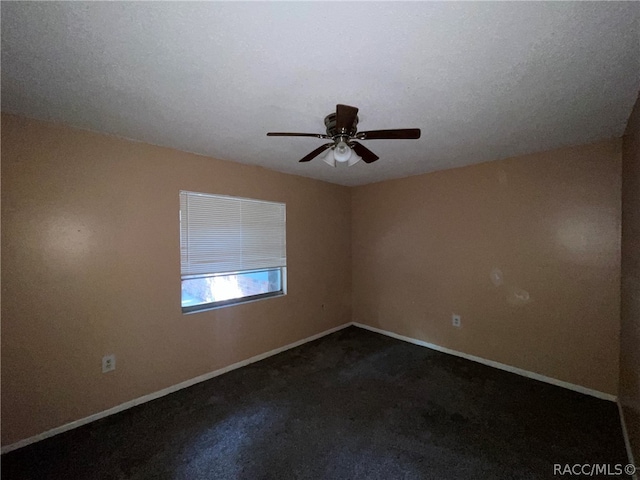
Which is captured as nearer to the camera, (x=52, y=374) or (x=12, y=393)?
(x=12, y=393)

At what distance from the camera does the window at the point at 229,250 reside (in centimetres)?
268

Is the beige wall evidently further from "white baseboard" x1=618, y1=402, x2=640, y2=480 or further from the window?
"white baseboard" x1=618, y1=402, x2=640, y2=480

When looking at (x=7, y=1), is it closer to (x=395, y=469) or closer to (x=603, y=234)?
(x=395, y=469)

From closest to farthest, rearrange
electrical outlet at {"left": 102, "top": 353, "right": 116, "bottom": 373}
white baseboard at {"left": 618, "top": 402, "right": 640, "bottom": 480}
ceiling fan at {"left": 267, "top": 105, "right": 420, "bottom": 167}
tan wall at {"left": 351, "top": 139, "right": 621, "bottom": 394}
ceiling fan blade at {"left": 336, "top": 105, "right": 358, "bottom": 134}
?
1. ceiling fan blade at {"left": 336, "top": 105, "right": 358, "bottom": 134}
2. ceiling fan at {"left": 267, "top": 105, "right": 420, "bottom": 167}
3. white baseboard at {"left": 618, "top": 402, "right": 640, "bottom": 480}
4. electrical outlet at {"left": 102, "top": 353, "right": 116, "bottom": 373}
5. tan wall at {"left": 351, "top": 139, "right": 621, "bottom": 394}

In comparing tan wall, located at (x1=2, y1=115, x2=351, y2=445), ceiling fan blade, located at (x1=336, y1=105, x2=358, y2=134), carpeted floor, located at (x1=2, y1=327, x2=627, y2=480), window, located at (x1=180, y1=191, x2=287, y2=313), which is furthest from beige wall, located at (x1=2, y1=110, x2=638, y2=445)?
ceiling fan blade, located at (x1=336, y1=105, x2=358, y2=134)

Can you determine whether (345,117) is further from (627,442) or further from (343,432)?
(627,442)

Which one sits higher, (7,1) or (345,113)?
(7,1)

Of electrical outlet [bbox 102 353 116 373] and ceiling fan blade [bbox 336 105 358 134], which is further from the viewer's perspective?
electrical outlet [bbox 102 353 116 373]

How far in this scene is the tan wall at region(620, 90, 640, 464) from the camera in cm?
164

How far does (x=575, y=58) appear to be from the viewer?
1.28 meters

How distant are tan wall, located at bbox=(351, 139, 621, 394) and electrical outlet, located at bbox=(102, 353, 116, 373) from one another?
3.25m

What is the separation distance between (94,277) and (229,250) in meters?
1.18

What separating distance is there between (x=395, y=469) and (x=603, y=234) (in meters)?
2.67

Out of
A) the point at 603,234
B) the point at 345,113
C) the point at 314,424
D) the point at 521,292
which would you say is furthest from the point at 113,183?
the point at 603,234
